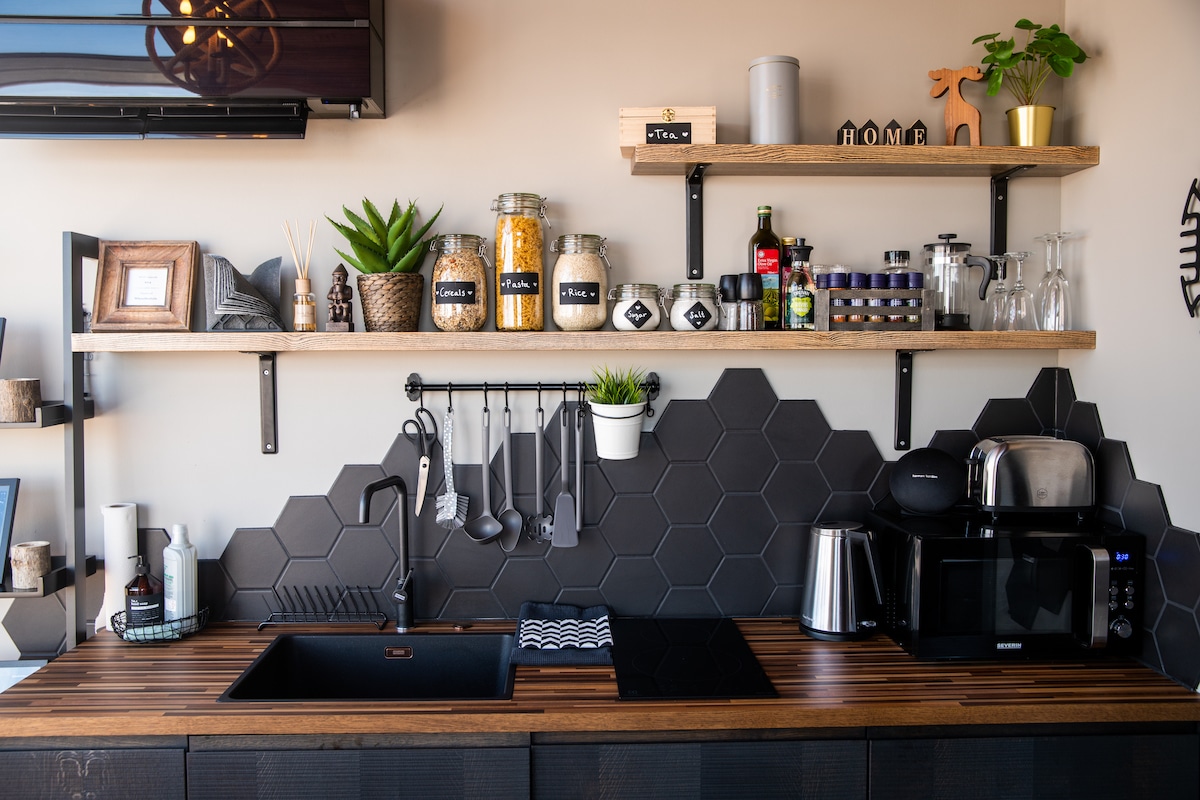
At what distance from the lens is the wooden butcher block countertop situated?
5.06 feet

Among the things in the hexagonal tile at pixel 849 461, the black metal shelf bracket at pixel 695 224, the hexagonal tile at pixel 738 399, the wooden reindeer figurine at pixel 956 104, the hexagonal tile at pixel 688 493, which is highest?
the wooden reindeer figurine at pixel 956 104

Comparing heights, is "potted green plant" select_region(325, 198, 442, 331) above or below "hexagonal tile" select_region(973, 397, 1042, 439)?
above

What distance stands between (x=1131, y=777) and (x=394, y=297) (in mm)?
1813

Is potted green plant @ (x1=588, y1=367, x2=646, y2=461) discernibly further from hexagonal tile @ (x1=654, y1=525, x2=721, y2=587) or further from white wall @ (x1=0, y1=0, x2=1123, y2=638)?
hexagonal tile @ (x1=654, y1=525, x2=721, y2=587)

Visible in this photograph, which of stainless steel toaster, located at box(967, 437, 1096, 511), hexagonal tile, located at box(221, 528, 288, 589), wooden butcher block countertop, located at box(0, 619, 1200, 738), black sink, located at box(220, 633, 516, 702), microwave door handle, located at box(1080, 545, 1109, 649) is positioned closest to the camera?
wooden butcher block countertop, located at box(0, 619, 1200, 738)

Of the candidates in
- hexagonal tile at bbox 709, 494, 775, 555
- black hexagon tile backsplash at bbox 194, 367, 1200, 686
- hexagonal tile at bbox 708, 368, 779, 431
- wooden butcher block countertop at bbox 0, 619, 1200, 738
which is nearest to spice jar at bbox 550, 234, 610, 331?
black hexagon tile backsplash at bbox 194, 367, 1200, 686

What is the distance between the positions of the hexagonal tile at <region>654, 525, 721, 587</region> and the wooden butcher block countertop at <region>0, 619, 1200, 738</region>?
0.35 meters

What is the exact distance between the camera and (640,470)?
82.2 inches

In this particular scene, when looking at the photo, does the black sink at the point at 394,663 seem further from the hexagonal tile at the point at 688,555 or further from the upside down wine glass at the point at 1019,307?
the upside down wine glass at the point at 1019,307

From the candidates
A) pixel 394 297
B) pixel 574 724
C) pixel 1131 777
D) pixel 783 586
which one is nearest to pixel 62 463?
pixel 394 297

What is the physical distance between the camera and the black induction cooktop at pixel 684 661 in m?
1.64

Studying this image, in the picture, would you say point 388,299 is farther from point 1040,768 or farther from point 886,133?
point 1040,768

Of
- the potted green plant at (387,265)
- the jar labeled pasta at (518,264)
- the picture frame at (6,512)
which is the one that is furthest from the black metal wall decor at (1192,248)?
the picture frame at (6,512)

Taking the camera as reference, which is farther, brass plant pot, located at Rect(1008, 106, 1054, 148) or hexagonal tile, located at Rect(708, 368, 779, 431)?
hexagonal tile, located at Rect(708, 368, 779, 431)
